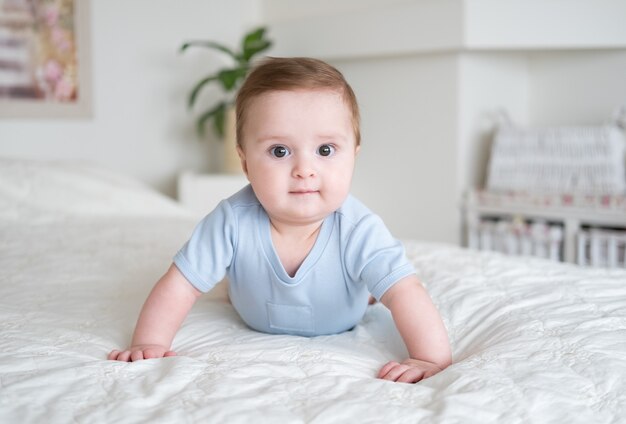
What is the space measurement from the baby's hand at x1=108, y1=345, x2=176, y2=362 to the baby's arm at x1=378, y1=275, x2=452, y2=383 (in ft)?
1.06

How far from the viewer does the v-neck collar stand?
1.18 metres

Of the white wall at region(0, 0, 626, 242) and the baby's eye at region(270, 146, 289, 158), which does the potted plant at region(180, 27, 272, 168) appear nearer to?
the white wall at region(0, 0, 626, 242)

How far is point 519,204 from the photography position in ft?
9.26

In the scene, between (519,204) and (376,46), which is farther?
(376,46)

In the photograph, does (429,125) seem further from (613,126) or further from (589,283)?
(589,283)

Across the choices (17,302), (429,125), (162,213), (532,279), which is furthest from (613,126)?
(17,302)

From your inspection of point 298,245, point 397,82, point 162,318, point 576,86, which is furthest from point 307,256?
point 576,86

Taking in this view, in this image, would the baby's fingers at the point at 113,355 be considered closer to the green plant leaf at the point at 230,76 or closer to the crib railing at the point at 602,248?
the crib railing at the point at 602,248

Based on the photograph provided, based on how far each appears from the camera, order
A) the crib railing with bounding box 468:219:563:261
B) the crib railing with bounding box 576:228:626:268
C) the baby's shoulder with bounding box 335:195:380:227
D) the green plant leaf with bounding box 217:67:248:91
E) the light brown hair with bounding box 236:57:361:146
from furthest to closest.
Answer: the green plant leaf with bounding box 217:67:248:91 < the crib railing with bounding box 468:219:563:261 < the crib railing with bounding box 576:228:626:268 < the baby's shoulder with bounding box 335:195:380:227 < the light brown hair with bounding box 236:57:361:146

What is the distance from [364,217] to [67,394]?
1.79 feet

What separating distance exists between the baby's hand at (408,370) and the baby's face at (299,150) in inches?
10.3

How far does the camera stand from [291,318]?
1206 millimetres

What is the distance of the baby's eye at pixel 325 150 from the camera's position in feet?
3.65

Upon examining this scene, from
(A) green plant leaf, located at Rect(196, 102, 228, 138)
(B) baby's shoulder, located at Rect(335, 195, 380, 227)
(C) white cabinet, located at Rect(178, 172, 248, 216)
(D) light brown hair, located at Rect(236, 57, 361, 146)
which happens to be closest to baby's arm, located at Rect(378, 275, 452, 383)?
(B) baby's shoulder, located at Rect(335, 195, 380, 227)
